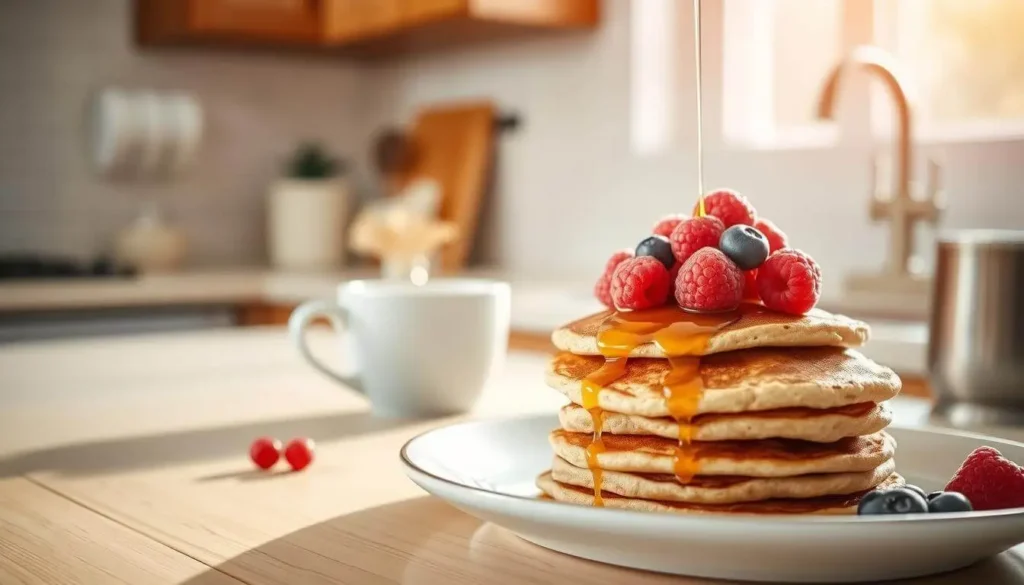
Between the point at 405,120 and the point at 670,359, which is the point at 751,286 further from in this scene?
the point at 405,120

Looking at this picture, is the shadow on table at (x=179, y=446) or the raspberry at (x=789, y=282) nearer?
the raspberry at (x=789, y=282)

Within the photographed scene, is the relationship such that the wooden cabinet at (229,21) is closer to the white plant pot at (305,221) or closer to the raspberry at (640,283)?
the white plant pot at (305,221)

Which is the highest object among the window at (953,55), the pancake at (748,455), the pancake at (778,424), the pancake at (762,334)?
the window at (953,55)

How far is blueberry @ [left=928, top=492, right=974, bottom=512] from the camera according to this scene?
0.57 metres

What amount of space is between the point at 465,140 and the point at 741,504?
9.65ft

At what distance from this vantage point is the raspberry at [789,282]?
69 cm

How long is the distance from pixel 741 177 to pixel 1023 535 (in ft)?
7.69

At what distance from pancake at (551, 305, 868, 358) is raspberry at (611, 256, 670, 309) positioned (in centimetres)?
2

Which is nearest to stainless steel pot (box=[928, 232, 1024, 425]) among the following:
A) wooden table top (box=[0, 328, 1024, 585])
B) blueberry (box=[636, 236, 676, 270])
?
wooden table top (box=[0, 328, 1024, 585])

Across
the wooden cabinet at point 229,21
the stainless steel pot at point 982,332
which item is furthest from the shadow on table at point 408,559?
the wooden cabinet at point 229,21

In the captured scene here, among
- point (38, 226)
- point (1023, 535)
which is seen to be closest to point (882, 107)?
point (1023, 535)

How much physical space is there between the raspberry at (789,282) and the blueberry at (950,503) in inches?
6.1

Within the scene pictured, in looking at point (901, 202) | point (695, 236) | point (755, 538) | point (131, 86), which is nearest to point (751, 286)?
point (695, 236)

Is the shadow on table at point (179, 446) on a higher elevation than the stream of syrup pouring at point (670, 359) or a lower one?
lower
